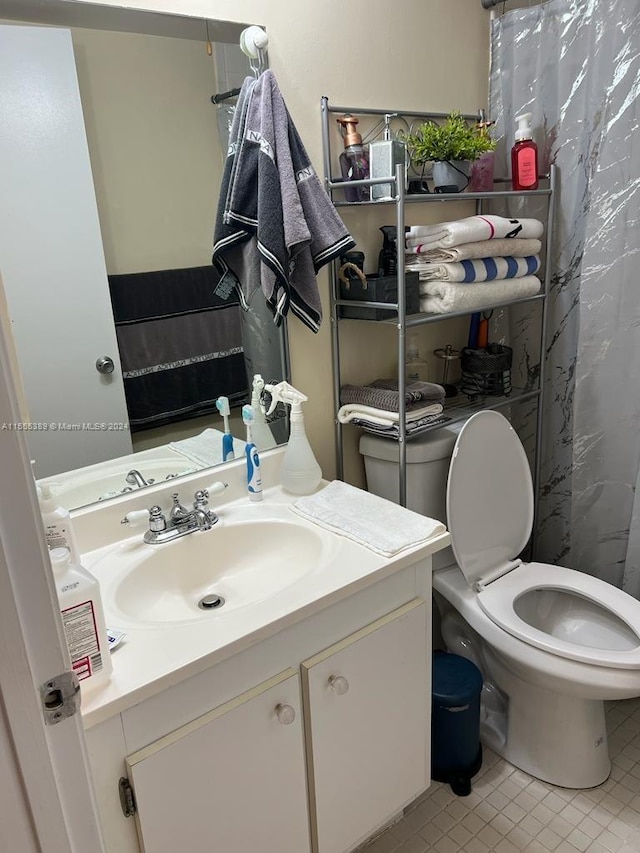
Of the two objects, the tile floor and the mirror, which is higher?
the mirror

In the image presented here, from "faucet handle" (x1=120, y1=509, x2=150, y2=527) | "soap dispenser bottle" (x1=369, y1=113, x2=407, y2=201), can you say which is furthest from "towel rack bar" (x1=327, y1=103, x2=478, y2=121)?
"faucet handle" (x1=120, y1=509, x2=150, y2=527)

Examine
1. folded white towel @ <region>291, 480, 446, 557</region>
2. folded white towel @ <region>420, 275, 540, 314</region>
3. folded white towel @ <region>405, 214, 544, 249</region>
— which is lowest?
folded white towel @ <region>291, 480, 446, 557</region>

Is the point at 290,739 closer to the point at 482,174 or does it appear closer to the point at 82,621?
the point at 82,621

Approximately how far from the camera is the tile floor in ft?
5.14

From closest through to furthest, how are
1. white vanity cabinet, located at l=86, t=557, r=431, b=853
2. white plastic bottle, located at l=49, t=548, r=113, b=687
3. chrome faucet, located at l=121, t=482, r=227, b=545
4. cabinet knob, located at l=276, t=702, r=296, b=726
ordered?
white plastic bottle, located at l=49, t=548, r=113, b=687 → white vanity cabinet, located at l=86, t=557, r=431, b=853 → cabinet knob, located at l=276, t=702, r=296, b=726 → chrome faucet, located at l=121, t=482, r=227, b=545

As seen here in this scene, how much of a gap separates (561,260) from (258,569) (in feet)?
4.27

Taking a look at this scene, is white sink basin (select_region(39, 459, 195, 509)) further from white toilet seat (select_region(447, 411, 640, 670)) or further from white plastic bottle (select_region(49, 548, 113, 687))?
white toilet seat (select_region(447, 411, 640, 670))

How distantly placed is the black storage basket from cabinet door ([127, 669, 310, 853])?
3.78ft

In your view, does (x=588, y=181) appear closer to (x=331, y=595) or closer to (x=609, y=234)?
(x=609, y=234)

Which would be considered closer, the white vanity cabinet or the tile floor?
the white vanity cabinet

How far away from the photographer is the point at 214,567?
143cm

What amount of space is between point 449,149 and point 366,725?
55.1 inches

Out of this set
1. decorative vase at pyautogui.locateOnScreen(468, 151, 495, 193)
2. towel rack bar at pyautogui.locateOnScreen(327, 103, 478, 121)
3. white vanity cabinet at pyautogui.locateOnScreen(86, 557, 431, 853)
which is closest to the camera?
white vanity cabinet at pyautogui.locateOnScreen(86, 557, 431, 853)

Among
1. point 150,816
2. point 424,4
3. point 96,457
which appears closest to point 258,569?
point 96,457
